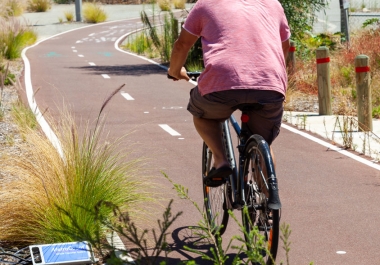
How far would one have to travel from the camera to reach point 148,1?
68.1 metres

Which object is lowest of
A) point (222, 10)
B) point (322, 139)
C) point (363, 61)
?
point (322, 139)

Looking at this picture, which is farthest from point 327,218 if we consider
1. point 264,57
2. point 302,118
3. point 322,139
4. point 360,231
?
point 302,118

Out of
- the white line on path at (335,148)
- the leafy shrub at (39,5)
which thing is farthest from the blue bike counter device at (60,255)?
the leafy shrub at (39,5)

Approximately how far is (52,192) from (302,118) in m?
7.48

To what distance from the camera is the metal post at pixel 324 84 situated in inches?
524

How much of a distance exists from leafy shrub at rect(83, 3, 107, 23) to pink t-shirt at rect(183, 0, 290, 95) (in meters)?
49.9

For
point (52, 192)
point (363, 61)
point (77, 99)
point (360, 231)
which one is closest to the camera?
point (52, 192)

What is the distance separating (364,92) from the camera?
37.5ft

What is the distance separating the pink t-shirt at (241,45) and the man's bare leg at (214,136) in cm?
32

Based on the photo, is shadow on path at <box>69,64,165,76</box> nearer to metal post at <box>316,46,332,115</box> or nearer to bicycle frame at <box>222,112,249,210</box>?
metal post at <box>316,46,332,115</box>

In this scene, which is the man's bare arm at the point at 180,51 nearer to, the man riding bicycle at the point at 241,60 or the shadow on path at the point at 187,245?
the man riding bicycle at the point at 241,60

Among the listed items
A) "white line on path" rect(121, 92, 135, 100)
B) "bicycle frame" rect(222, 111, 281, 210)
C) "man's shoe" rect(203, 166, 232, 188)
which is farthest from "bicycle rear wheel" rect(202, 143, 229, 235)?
"white line on path" rect(121, 92, 135, 100)

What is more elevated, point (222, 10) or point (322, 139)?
point (222, 10)

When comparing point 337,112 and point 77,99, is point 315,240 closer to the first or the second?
point 337,112
